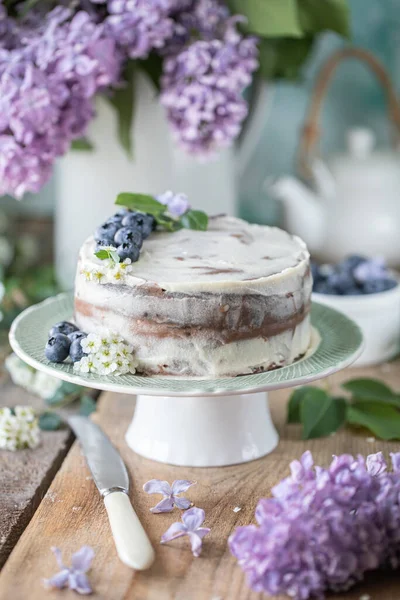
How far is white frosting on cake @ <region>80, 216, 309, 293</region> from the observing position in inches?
43.2

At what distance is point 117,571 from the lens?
3.16 feet

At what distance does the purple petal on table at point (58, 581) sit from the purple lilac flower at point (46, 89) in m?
0.71

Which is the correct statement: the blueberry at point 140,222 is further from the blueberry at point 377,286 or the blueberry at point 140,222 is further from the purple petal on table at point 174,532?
the blueberry at point 377,286

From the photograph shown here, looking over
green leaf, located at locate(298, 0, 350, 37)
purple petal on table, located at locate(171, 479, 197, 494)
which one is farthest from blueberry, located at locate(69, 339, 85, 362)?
green leaf, located at locate(298, 0, 350, 37)

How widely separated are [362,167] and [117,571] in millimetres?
1373

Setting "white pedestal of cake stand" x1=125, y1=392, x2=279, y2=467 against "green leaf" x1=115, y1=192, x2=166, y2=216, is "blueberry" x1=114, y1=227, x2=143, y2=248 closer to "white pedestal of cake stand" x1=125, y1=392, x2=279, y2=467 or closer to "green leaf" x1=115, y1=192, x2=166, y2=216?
"green leaf" x1=115, y1=192, x2=166, y2=216

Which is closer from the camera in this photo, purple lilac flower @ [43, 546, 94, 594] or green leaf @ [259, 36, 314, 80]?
purple lilac flower @ [43, 546, 94, 594]

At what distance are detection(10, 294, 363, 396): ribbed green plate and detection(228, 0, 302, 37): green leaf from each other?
53 cm

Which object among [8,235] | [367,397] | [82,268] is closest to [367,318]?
[367,397]

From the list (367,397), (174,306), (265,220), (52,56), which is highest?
(52,56)

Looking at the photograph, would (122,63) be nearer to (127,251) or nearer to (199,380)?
(127,251)

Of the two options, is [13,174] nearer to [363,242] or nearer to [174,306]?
[174,306]

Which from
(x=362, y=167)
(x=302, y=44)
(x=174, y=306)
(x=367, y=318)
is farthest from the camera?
(x=362, y=167)

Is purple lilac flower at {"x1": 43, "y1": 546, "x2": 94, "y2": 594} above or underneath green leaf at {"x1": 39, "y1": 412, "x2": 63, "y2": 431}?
above
